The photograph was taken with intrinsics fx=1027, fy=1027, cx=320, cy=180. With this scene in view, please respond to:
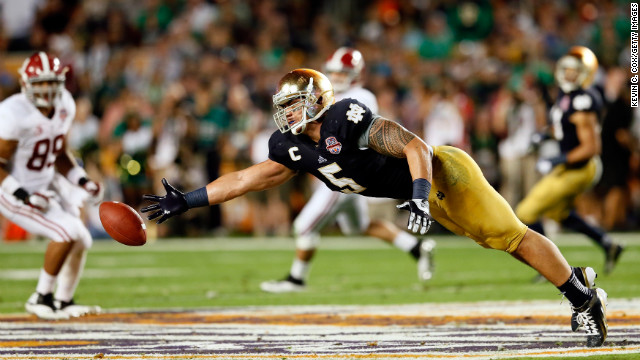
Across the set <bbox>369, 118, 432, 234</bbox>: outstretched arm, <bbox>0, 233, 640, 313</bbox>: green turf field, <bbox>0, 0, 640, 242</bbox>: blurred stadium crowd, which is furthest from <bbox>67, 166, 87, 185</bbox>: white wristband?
<bbox>0, 0, 640, 242</bbox>: blurred stadium crowd

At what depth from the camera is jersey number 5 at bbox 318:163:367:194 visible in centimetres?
508

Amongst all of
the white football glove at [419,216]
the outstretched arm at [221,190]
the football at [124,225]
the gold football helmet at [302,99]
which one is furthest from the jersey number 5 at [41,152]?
the white football glove at [419,216]

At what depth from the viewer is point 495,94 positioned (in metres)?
14.0

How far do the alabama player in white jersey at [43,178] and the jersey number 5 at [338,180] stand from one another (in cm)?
222

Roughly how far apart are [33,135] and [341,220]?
8.94 ft

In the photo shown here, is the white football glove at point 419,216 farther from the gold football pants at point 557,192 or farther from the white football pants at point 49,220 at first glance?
the gold football pants at point 557,192

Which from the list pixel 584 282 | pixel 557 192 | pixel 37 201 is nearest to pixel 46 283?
pixel 37 201

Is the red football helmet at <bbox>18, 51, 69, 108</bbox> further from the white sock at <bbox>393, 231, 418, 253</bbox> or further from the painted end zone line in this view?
the white sock at <bbox>393, 231, 418, 253</bbox>

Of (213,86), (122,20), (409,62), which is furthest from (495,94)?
(122,20)

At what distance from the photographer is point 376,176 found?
513 cm

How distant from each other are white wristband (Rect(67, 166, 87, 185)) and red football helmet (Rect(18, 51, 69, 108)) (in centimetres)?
53

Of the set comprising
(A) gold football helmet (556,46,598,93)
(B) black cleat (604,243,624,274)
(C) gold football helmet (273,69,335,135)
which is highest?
(A) gold football helmet (556,46,598,93)

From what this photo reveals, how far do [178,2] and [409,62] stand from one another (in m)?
4.17

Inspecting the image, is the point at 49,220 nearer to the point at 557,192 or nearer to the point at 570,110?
the point at 557,192
